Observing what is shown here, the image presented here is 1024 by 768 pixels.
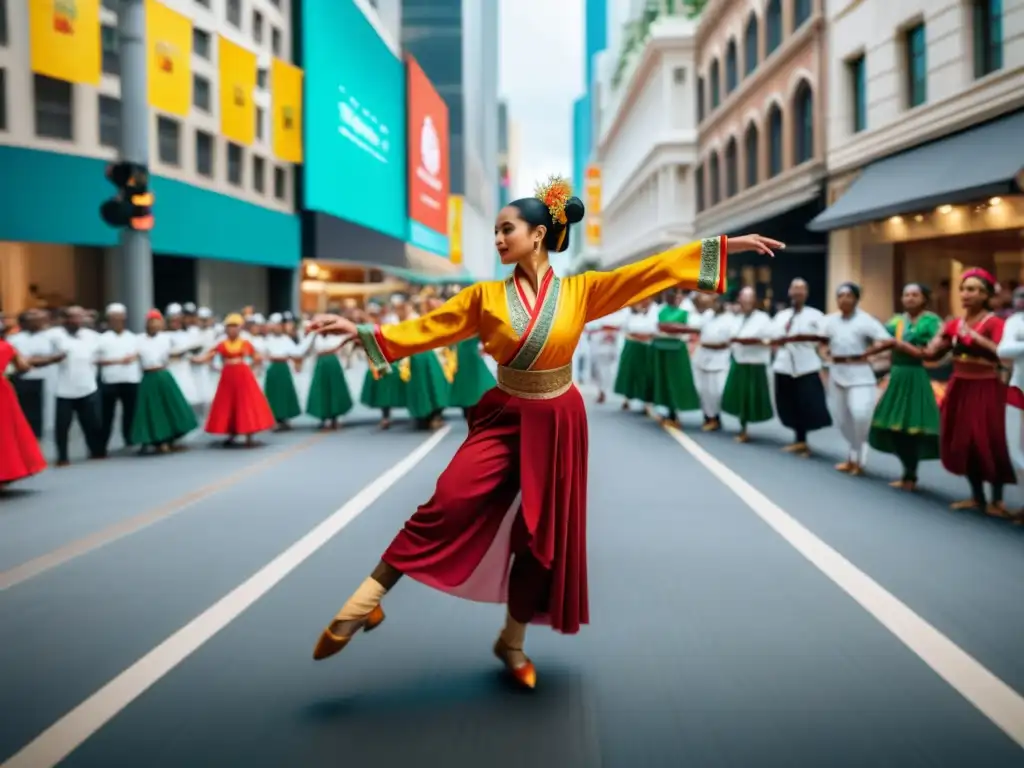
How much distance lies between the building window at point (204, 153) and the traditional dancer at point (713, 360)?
74.4 feet

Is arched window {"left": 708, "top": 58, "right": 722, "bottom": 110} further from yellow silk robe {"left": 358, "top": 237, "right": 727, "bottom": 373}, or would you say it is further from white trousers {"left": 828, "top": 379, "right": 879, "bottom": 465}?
yellow silk robe {"left": 358, "top": 237, "right": 727, "bottom": 373}

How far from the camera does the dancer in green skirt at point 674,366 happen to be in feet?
50.3

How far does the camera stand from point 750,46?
34.4 m

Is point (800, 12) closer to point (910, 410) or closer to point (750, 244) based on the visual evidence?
point (910, 410)

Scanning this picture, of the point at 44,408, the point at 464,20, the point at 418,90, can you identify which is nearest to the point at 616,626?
the point at 44,408

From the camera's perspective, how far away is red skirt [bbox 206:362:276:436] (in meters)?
13.4

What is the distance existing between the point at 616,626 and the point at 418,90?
50.9m

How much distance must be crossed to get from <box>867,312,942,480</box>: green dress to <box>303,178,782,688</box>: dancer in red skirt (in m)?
5.21

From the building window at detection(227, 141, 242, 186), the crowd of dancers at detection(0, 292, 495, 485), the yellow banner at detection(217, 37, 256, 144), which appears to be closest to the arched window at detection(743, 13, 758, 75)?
the building window at detection(227, 141, 242, 186)

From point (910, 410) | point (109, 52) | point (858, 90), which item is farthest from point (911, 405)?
point (109, 52)

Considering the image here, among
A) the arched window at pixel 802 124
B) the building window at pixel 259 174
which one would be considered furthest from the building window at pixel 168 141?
the arched window at pixel 802 124

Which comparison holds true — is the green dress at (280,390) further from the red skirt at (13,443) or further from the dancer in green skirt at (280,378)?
the red skirt at (13,443)

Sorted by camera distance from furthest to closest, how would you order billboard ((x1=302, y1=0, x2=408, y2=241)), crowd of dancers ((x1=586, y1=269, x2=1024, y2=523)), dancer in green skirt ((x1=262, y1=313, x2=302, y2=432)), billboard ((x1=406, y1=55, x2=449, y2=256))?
billboard ((x1=406, y1=55, x2=449, y2=256)) → billboard ((x1=302, y1=0, x2=408, y2=241)) → dancer in green skirt ((x1=262, y1=313, x2=302, y2=432)) → crowd of dancers ((x1=586, y1=269, x2=1024, y2=523))

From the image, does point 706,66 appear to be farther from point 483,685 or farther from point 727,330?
point 483,685
